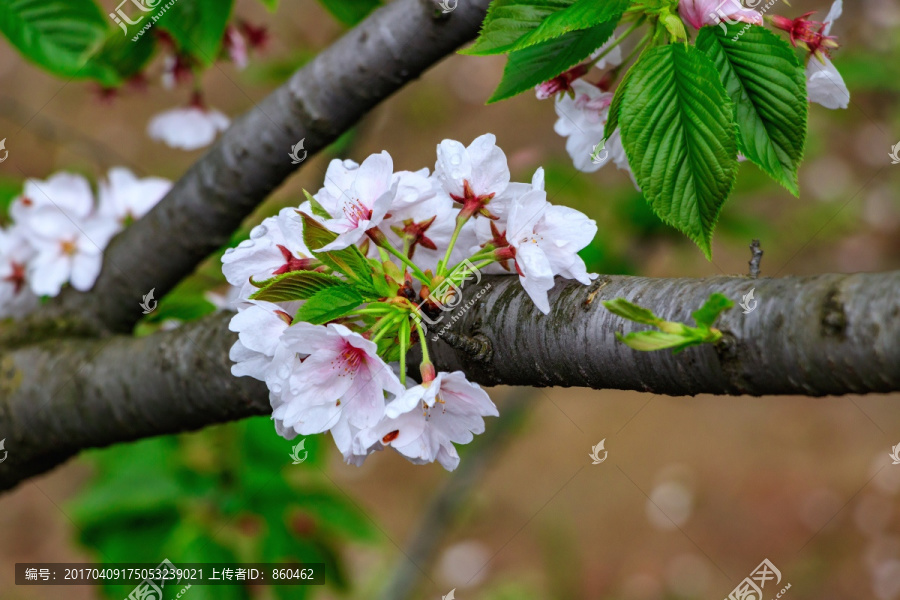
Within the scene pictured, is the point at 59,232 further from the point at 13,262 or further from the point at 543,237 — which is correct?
the point at 543,237

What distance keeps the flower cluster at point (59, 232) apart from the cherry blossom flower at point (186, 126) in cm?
19

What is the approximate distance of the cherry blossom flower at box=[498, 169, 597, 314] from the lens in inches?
24.0

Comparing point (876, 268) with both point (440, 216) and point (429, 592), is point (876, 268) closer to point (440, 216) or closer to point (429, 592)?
point (429, 592)

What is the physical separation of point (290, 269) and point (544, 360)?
0.26 m

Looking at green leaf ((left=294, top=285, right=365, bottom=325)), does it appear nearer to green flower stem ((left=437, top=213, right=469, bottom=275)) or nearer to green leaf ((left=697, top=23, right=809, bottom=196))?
green flower stem ((left=437, top=213, right=469, bottom=275))

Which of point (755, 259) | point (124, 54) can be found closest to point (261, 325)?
point (755, 259)

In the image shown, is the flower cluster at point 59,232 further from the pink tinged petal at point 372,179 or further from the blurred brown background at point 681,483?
the blurred brown background at point 681,483

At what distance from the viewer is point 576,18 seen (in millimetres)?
591

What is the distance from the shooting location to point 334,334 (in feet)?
1.82

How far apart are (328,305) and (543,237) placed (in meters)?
0.21

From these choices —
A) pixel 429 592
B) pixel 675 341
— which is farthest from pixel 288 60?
pixel 429 592

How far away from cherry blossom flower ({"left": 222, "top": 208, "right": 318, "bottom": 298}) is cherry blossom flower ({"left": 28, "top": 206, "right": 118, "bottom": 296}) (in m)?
0.67
